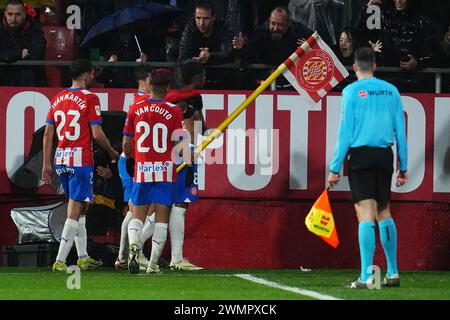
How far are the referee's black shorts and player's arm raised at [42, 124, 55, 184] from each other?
406 centimetres

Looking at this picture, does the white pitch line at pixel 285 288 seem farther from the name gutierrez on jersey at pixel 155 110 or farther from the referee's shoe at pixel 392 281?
the name gutierrez on jersey at pixel 155 110

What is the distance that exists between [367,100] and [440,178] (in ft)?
15.7

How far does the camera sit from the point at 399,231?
16922 millimetres

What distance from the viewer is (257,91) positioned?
51.3 ft

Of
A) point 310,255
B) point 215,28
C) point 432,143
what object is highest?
point 215,28

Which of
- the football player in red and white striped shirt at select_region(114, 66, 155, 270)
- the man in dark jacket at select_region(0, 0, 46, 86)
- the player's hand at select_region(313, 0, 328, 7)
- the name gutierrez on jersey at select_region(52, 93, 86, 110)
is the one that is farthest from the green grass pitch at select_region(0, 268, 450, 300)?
the player's hand at select_region(313, 0, 328, 7)

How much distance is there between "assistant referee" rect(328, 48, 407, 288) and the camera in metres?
12.2

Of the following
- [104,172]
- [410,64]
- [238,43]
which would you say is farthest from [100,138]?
[410,64]

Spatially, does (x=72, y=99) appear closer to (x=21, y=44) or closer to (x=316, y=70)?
(x=21, y=44)

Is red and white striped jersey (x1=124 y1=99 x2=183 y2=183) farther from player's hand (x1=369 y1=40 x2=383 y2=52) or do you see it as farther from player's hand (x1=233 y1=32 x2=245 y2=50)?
player's hand (x1=369 y1=40 x2=383 y2=52)
